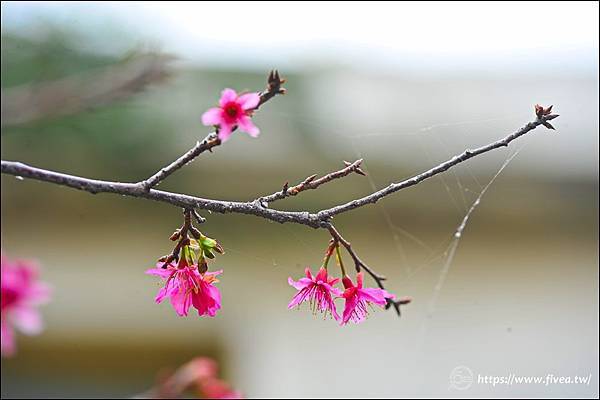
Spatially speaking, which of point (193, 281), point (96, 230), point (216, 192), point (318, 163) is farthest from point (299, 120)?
point (193, 281)

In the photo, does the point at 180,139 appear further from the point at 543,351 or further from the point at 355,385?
the point at 543,351

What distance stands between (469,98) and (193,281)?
4.50 feet

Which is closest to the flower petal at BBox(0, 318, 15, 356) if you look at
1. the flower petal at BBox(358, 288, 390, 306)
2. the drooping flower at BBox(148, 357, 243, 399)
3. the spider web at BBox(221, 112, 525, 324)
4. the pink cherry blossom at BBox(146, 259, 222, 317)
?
the pink cherry blossom at BBox(146, 259, 222, 317)

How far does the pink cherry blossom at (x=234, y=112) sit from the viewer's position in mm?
430

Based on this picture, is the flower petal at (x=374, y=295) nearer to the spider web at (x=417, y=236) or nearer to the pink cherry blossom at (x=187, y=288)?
the pink cherry blossom at (x=187, y=288)

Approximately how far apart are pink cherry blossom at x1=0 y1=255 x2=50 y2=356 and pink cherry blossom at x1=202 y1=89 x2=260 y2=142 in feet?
0.44

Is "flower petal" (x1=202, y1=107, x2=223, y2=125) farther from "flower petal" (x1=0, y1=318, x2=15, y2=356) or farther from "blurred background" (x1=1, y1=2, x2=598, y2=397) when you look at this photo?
"blurred background" (x1=1, y1=2, x2=598, y2=397)

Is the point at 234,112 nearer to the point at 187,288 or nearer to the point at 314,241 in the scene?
the point at 187,288

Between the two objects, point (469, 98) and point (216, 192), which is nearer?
point (216, 192)

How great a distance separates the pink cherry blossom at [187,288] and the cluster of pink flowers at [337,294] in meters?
0.06

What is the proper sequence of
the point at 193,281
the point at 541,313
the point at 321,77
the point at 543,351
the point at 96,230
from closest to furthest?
the point at 193,281 → the point at 543,351 → the point at 541,313 → the point at 96,230 → the point at 321,77

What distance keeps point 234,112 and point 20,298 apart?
162 millimetres

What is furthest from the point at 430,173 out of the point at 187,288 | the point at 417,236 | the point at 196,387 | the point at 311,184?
the point at 417,236

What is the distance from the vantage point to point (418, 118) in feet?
5.66
